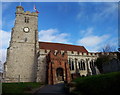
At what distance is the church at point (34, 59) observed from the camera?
2781cm

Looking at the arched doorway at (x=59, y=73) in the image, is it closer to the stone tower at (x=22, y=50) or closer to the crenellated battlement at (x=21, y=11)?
the stone tower at (x=22, y=50)

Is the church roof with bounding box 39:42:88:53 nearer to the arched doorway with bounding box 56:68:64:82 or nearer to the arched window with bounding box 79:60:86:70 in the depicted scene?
the arched window with bounding box 79:60:86:70

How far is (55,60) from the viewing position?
27.4 meters

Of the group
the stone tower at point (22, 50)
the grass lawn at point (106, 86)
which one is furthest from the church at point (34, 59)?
the grass lawn at point (106, 86)

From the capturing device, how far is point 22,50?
32.3m

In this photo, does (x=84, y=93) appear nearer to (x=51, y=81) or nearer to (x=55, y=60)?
(x=51, y=81)

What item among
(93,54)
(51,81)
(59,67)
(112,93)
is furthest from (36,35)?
(112,93)

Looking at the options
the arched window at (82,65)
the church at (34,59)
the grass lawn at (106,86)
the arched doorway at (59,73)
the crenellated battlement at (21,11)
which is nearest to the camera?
the grass lawn at (106,86)

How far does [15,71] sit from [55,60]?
37.8ft

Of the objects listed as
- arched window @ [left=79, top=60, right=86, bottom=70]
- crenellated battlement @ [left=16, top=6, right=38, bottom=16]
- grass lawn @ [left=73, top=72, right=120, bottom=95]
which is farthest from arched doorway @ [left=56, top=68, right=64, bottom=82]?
grass lawn @ [left=73, top=72, right=120, bottom=95]

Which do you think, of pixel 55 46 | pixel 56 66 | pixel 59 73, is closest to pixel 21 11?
pixel 55 46

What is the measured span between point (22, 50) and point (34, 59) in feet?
13.7

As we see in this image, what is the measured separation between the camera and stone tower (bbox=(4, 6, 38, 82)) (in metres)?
30.4

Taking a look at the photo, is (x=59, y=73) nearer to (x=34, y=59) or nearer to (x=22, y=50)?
(x=34, y=59)
